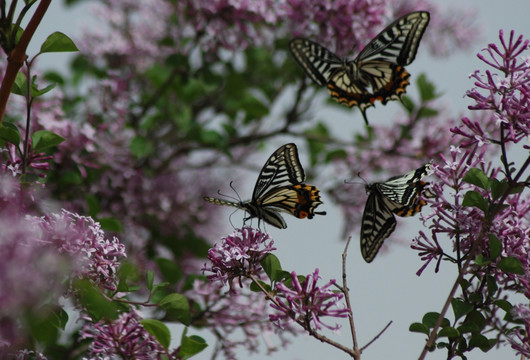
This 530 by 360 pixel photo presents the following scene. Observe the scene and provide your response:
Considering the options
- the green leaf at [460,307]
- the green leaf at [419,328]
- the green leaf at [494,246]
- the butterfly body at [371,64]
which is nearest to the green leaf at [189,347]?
the green leaf at [419,328]

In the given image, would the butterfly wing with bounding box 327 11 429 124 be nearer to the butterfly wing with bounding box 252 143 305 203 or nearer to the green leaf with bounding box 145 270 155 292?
the butterfly wing with bounding box 252 143 305 203

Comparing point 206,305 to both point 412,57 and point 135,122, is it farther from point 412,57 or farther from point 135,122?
point 135,122

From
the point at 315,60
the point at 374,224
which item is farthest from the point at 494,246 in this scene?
the point at 315,60

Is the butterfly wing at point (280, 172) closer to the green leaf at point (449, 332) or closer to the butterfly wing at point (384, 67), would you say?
the butterfly wing at point (384, 67)

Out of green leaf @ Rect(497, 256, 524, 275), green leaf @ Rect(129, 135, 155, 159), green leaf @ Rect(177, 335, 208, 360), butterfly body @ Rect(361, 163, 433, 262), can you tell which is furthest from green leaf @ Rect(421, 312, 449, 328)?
green leaf @ Rect(129, 135, 155, 159)

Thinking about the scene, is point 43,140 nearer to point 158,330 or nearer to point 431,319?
point 158,330

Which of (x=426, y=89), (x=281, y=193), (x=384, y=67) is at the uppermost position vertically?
(x=426, y=89)
